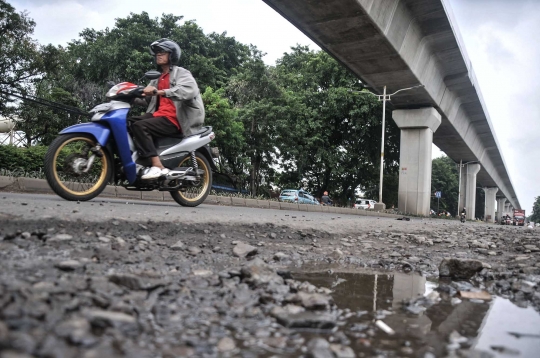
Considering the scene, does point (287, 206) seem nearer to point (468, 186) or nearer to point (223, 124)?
point (223, 124)

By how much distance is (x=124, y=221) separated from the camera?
289 centimetres

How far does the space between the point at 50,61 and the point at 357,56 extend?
1508 cm

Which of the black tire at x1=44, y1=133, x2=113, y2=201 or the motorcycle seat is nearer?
the black tire at x1=44, y1=133, x2=113, y2=201

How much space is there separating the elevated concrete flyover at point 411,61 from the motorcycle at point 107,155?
24.0 ft

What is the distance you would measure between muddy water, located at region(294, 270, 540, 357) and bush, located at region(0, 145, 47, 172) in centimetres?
958

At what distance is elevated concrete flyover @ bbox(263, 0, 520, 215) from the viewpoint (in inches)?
436

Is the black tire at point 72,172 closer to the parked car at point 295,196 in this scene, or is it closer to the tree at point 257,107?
the tree at point 257,107

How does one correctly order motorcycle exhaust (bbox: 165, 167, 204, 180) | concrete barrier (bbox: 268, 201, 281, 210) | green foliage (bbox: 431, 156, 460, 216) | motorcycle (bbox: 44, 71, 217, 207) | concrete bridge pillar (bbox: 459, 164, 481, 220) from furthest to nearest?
green foliage (bbox: 431, 156, 460, 216) < concrete bridge pillar (bbox: 459, 164, 481, 220) < concrete barrier (bbox: 268, 201, 281, 210) < motorcycle exhaust (bbox: 165, 167, 204, 180) < motorcycle (bbox: 44, 71, 217, 207)

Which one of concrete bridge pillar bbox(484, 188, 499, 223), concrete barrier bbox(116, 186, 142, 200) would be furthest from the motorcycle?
concrete bridge pillar bbox(484, 188, 499, 223)

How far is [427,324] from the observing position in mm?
1495

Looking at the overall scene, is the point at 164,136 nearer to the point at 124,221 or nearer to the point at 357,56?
the point at 124,221

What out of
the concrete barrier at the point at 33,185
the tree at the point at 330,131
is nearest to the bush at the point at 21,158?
the concrete barrier at the point at 33,185

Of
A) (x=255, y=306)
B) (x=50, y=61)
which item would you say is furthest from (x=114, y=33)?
(x=255, y=306)

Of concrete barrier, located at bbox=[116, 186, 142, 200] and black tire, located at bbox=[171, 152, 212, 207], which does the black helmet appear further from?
concrete barrier, located at bbox=[116, 186, 142, 200]
